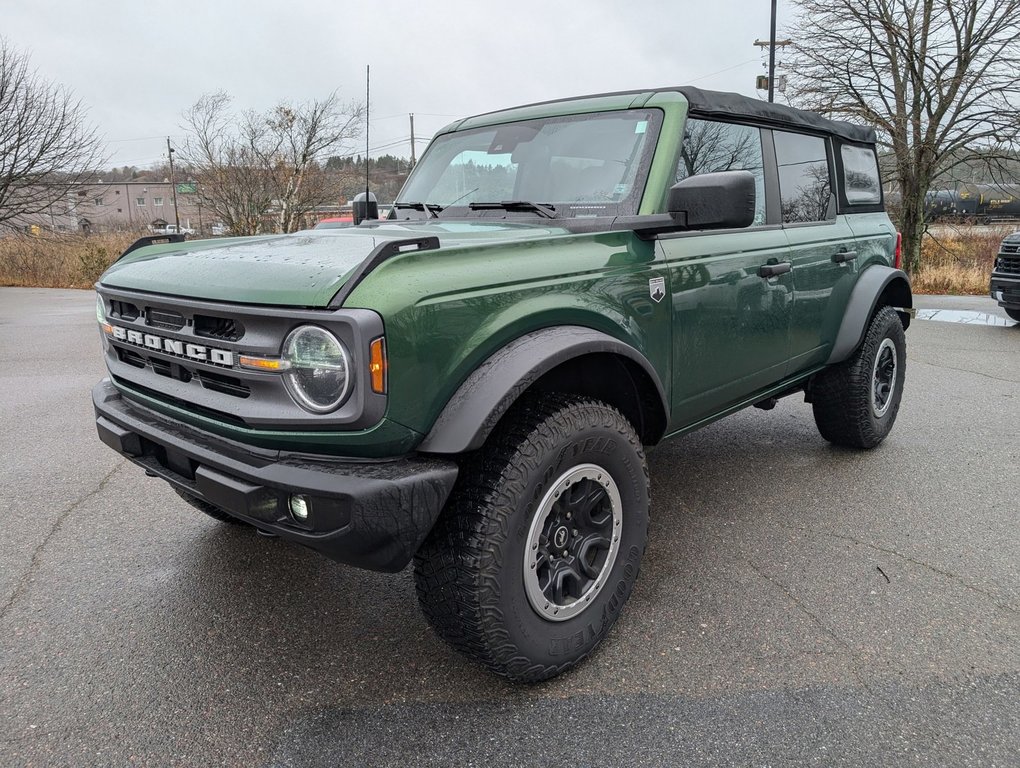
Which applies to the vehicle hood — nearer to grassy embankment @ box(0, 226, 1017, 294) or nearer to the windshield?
the windshield

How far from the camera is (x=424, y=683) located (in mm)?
2299

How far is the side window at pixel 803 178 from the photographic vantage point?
3.57 meters

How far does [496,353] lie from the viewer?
6.91ft

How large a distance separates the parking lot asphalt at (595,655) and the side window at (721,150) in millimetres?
1589

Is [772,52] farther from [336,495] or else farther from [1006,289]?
[336,495]

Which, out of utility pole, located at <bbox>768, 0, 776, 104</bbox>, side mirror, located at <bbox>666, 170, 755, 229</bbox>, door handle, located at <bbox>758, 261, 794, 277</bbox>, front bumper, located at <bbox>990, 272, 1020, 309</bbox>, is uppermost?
utility pole, located at <bbox>768, 0, 776, 104</bbox>

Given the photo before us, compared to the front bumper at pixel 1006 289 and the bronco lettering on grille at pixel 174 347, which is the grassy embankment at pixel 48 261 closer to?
the bronco lettering on grille at pixel 174 347

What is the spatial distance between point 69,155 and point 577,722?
22.4m

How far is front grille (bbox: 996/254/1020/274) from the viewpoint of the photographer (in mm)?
9273

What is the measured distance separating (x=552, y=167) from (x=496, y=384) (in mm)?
1384

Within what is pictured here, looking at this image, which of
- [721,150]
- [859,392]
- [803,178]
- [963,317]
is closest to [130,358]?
[721,150]

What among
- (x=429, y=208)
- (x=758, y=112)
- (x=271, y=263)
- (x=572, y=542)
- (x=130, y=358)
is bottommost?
(x=572, y=542)

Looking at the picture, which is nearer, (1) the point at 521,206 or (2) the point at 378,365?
(2) the point at 378,365

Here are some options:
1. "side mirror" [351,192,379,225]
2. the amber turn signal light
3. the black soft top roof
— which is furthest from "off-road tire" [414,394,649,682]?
"side mirror" [351,192,379,225]
